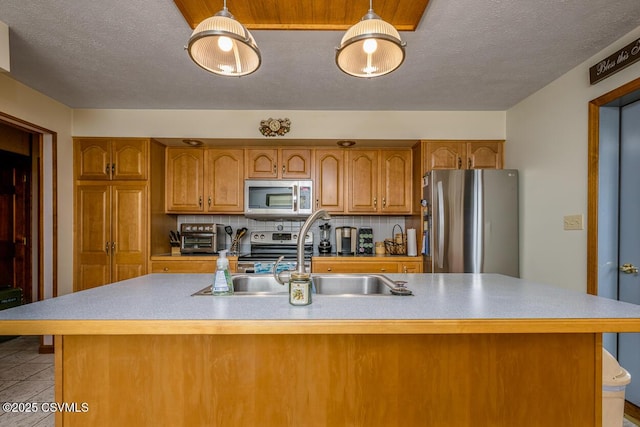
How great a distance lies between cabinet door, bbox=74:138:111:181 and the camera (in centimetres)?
326

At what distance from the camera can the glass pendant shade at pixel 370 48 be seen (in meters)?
1.17

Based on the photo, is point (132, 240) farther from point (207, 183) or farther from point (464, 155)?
point (464, 155)

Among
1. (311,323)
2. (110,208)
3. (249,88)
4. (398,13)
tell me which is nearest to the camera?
(311,323)

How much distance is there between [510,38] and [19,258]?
195 inches

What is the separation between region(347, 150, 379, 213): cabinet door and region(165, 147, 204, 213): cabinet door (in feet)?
5.14

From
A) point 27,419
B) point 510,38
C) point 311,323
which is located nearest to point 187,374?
point 311,323

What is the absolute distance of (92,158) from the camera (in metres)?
3.27

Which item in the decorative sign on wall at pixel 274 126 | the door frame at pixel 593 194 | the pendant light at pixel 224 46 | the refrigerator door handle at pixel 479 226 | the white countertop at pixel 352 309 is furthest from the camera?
the decorative sign on wall at pixel 274 126

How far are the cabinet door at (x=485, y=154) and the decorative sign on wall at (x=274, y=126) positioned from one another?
1834 mm

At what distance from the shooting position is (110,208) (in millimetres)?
3262

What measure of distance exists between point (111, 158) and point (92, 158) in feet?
0.62

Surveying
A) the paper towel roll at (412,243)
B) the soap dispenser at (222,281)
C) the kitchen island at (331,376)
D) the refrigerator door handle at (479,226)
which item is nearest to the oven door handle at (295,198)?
the paper towel roll at (412,243)

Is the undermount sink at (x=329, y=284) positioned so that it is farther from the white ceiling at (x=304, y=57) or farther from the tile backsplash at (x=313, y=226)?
the tile backsplash at (x=313, y=226)

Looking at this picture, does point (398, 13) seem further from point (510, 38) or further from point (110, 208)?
point (110, 208)
